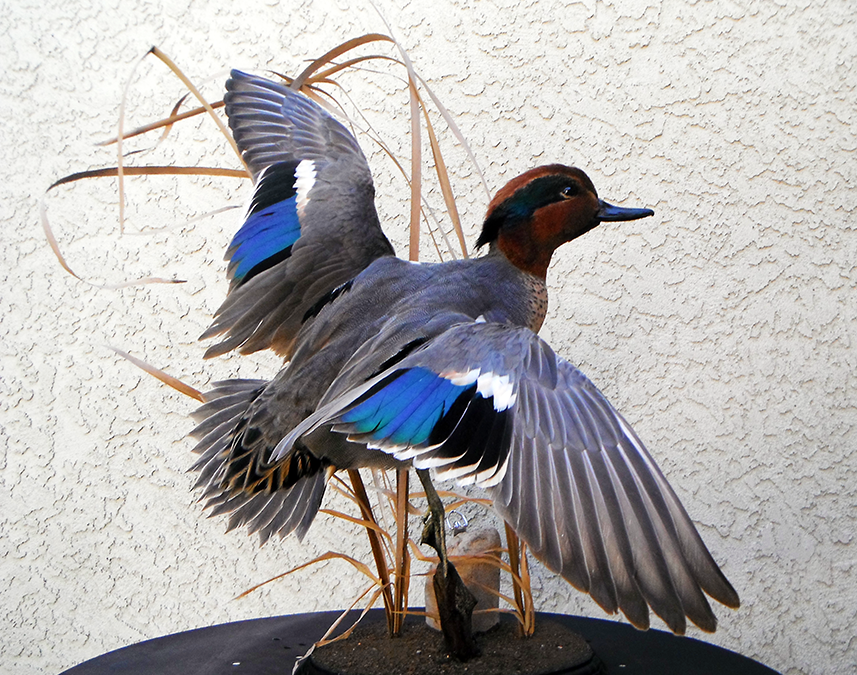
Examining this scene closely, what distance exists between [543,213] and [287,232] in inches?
15.2

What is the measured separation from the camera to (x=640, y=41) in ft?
5.09

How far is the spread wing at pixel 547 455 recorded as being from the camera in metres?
0.65

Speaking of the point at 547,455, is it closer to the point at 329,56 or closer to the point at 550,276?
the point at 329,56

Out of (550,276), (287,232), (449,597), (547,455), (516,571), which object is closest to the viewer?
(547,455)

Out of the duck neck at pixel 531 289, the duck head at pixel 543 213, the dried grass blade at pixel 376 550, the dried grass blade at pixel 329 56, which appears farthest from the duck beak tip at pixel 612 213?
the dried grass blade at pixel 376 550

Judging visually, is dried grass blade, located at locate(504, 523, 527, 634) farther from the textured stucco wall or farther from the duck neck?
the textured stucco wall

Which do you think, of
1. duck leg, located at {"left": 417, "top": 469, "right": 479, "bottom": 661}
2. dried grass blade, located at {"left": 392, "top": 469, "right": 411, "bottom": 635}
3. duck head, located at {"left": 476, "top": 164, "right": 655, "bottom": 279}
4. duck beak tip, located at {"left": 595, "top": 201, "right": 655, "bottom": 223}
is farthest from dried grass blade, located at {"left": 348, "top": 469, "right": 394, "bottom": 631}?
duck beak tip, located at {"left": 595, "top": 201, "right": 655, "bottom": 223}

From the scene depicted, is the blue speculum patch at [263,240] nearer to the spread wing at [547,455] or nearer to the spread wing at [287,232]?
the spread wing at [287,232]

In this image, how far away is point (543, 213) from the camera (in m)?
1.12

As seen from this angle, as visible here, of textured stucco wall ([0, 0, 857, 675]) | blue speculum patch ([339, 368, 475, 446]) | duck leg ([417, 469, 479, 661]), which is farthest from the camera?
textured stucco wall ([0, 0, 857, 675])

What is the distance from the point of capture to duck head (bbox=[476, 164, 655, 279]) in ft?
3.66

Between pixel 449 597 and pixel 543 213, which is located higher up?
pixel 543 213

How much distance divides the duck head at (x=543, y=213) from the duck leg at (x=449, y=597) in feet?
1.22

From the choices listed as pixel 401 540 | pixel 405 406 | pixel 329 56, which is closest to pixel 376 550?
pixel 401 540
